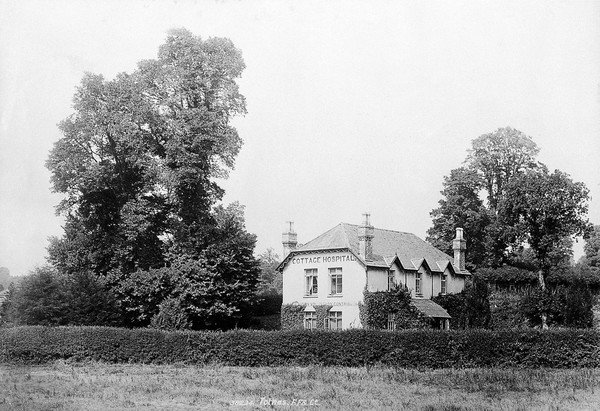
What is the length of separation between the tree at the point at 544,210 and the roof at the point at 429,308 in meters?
7.78

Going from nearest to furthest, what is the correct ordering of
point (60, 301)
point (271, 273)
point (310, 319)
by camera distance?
point (60, 301), point (310, 319), point (271, 273)

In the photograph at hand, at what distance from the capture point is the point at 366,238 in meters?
45.9

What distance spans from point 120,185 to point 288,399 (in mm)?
27019

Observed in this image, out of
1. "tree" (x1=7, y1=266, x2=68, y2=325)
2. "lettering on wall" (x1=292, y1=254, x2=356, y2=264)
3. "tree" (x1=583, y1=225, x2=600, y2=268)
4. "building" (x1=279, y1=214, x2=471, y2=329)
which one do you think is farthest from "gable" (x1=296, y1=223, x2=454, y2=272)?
"tree" (x1=583, y1=225, x2=600, y2=268)

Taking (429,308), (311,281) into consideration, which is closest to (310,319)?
(311,281)

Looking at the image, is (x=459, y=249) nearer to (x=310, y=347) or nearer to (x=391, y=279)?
(x=391, y=279)

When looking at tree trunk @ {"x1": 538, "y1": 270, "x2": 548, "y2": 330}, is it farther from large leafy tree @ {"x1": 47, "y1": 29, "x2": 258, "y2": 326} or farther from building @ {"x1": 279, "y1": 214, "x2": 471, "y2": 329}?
large leafy tree @ {"x1": 47, "y1": 29, "x2": 258, "y2": 326}

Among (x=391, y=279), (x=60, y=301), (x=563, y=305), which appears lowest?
(x=60, y=301)

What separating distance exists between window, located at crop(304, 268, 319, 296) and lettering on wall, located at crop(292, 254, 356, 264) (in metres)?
0.60

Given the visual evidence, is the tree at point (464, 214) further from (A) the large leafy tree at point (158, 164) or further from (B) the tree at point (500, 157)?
(A) the large leafy tree at point (158, 164)

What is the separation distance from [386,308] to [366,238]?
4.57 m

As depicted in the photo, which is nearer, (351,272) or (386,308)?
(386,308)

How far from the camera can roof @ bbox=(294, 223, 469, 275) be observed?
4688 cm

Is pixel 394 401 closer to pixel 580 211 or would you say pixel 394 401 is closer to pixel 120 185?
pixel 120 185
